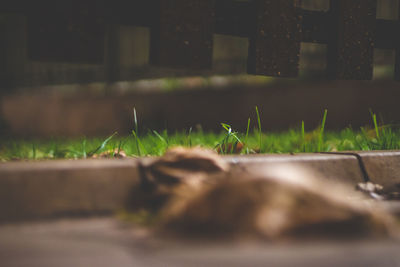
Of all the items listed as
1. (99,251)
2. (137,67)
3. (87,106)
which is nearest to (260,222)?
(99,251)

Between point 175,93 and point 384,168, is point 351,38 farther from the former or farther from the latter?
point 175,93

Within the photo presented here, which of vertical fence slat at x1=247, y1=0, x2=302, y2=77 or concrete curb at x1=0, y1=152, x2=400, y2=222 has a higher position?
vertical fence slat at x1=247, y1=0, x2=302, y2=77

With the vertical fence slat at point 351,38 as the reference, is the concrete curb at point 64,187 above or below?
below

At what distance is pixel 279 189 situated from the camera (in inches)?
56.6

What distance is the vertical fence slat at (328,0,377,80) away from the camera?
2.80 m

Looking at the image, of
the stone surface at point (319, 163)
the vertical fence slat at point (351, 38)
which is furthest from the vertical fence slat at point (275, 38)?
the stone surface at point (319, 163)

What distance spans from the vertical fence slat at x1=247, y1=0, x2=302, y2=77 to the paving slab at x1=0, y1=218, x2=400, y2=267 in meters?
1.41

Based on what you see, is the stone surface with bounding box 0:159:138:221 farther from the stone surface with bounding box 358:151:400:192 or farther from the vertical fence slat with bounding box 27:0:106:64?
the stone surface with bounding box 358:151:400:192

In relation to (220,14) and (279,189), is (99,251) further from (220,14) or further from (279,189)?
(220,14)

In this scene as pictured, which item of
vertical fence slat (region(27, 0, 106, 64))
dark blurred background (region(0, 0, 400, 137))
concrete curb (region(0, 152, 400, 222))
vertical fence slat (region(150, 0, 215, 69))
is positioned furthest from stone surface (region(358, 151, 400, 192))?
dark blurred background (region(0, 0, 400, 137))

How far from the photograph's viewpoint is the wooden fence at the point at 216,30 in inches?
86.5

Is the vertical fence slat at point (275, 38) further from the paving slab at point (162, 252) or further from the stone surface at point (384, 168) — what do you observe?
the paving slab at point (162, 252)

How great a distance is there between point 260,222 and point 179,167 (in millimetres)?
477

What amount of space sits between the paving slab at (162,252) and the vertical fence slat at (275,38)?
1.41m
